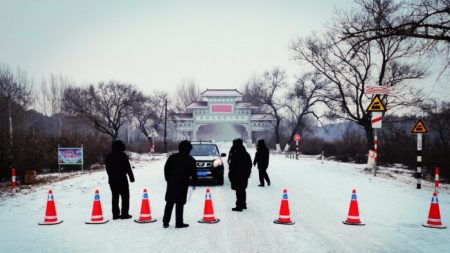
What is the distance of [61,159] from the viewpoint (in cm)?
2094

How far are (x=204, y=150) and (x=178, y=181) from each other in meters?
8.01

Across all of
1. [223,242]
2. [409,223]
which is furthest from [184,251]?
[409,223]

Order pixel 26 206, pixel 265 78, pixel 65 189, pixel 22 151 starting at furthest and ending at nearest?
1. pixel 265 78
2. pixel 22 151
3. pixel 65 189
4. pixel 26 206

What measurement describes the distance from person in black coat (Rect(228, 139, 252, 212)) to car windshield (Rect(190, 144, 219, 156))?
4.87 m

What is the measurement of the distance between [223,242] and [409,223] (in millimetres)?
4425

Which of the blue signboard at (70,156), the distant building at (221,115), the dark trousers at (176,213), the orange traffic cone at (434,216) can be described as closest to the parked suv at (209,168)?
the dark trousers at (176,213)

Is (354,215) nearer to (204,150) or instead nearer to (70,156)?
(204,150)

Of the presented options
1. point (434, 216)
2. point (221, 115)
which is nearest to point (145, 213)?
point (434, 216)

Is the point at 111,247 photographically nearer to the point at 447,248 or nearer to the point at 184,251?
the point at 184,251

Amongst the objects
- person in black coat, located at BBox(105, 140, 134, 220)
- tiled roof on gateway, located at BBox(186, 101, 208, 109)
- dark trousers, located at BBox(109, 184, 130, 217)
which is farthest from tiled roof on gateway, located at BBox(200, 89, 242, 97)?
dark trousers, located at BBox(109, 184, 130, 217)

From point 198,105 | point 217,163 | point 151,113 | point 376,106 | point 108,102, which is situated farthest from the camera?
point 198,105

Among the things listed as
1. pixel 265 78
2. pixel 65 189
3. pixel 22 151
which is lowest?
pixel 65 189

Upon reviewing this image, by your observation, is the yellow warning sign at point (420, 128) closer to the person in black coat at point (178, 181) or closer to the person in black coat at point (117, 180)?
the person in black coat at point (178, 181)

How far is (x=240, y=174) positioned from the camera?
9.95m
